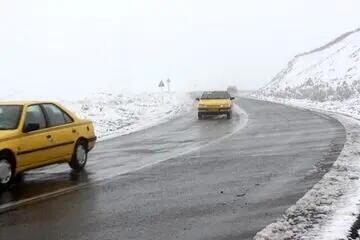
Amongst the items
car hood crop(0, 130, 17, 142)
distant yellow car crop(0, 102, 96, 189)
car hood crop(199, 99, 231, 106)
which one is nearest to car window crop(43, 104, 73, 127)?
distant yellow car crop(0, 102, 96, 189)

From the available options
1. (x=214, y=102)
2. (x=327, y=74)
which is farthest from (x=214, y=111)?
(x=327, y=74)

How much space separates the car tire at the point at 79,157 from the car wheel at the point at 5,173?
215cm

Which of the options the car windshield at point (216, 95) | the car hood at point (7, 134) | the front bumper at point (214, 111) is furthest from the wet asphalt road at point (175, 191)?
the car windshield at point (216, 95)

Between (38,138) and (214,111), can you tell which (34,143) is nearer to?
(38,138)

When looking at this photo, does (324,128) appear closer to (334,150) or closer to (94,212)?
(334,150)

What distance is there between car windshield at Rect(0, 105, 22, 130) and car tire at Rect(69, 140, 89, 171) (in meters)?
1.69

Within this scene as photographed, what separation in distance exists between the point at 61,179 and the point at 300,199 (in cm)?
454

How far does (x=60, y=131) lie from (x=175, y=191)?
3.09 metres

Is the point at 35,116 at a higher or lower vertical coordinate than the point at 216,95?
higher

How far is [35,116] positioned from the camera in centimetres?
1067

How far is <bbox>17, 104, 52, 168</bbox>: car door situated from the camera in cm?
991

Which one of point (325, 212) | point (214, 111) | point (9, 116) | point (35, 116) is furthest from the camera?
point (214, 111)

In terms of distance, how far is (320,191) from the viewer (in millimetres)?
8695

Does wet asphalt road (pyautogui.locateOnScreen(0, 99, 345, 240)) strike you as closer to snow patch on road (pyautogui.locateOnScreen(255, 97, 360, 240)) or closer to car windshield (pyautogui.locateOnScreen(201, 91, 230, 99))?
snow patch on road (pyautogui.locateOnScreen(255, 97, 360, 240))
